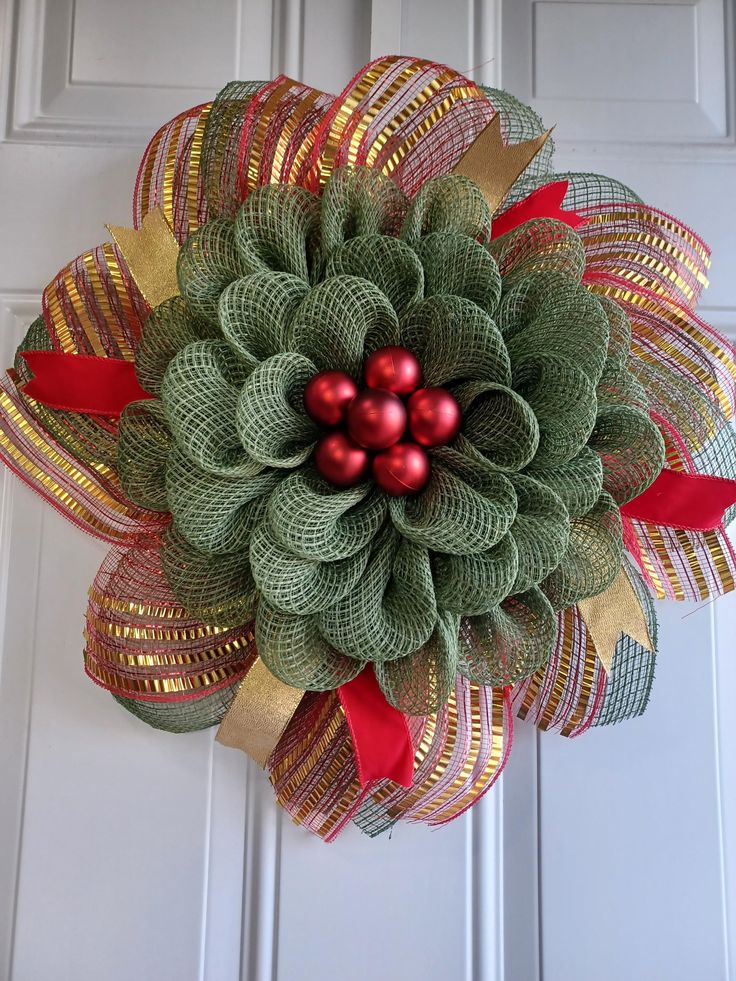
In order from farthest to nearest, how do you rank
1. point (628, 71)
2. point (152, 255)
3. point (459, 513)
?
point (628, 71) → point (152, 255) → point (459, 513)

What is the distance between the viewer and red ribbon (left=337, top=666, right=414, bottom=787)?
1.42ft

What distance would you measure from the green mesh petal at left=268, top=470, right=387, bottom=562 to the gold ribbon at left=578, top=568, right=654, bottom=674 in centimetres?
17

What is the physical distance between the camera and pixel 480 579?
0.38 metres

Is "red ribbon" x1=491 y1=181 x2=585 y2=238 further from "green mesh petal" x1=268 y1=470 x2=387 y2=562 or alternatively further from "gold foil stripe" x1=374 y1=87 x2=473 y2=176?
"green mesh petal" x1=268 y1=470 x2=387 y2=562

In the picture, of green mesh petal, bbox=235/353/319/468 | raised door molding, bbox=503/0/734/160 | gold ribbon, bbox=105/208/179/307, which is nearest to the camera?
green mesh petal, bbox=235/353/319/468

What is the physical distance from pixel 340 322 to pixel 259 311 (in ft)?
0.15

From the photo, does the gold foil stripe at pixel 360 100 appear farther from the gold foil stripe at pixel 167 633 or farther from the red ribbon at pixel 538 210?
the gold foil stripe at pixel 167 633

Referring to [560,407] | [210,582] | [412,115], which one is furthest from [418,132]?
[210,582]

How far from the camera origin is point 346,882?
55cm

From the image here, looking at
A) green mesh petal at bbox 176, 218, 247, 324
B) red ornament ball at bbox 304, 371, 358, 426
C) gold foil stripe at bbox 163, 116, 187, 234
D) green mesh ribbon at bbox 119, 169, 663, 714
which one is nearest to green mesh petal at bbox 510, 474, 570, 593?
green mesh ribbon at bbox 119, 169, 663, 714

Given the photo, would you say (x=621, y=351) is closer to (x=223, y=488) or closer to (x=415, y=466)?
(x=415, y=466)

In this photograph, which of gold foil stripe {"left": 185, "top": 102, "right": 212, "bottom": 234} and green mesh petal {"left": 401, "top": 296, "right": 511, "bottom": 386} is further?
gold foil stripe {"left": 185, "top": 102, "right": 212, "bottom": 234}

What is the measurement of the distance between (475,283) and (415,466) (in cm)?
12

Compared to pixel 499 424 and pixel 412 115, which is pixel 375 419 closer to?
pixel 499 424
